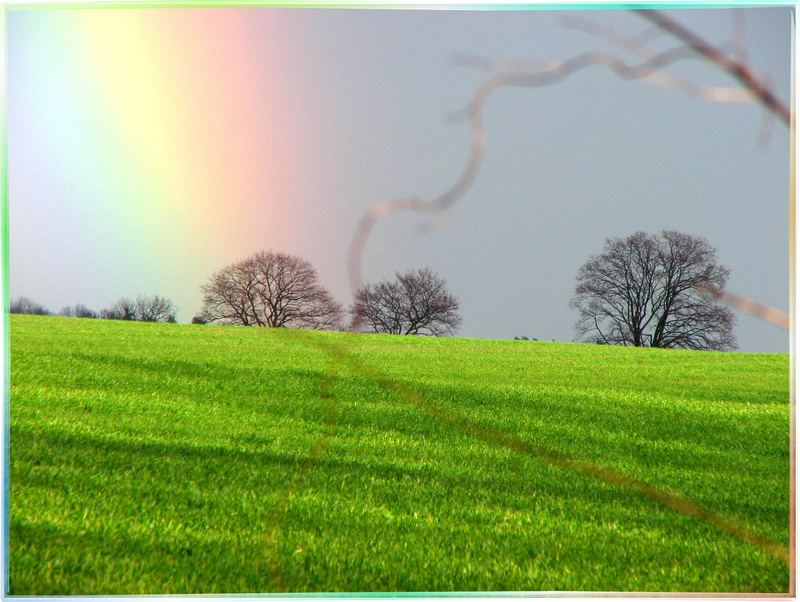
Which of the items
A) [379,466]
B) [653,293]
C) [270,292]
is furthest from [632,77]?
[653,293]

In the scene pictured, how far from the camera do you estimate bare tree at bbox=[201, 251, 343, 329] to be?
13.9ft

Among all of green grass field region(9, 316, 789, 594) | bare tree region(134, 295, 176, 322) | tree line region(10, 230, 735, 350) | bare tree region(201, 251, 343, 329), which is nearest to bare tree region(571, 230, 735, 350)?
tree line region(10, 230, 735, 350)

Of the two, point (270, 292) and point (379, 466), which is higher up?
point (270, 292)

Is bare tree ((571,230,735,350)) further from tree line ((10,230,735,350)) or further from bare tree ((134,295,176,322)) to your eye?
bare tree ((134,295,176,322))

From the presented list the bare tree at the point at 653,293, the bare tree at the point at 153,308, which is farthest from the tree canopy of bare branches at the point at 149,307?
the bare tree at the point at 653,293

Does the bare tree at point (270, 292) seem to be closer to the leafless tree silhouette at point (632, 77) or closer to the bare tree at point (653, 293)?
the bare tree at point (653, 293)

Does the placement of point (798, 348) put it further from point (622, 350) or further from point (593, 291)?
point (622, 350)

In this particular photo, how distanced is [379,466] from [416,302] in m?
1.07

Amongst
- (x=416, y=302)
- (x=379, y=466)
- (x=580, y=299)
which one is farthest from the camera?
(x=580, y=299)

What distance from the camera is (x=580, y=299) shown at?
4.76 metres

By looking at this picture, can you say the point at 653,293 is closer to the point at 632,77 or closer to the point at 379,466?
the point at 379,466

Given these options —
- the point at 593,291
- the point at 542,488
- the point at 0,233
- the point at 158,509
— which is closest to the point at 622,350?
the point at 593,291

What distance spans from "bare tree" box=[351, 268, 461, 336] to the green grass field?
46 centimetres

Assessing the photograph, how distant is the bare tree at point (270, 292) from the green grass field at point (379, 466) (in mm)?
505
